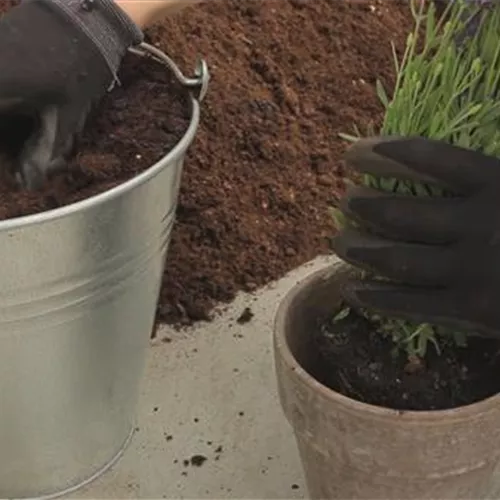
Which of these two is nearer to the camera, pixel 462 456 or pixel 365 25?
pixel 462 456

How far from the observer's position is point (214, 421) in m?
1.34

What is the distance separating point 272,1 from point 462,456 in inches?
34.7

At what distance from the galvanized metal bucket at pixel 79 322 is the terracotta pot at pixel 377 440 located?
163mm

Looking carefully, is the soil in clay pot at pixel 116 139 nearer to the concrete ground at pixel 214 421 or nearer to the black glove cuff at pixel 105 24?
the black glove cuff at pixel 105 24

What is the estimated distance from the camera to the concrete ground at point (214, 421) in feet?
4.15

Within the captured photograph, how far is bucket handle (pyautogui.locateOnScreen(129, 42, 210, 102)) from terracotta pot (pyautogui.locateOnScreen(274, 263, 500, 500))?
0.74ft

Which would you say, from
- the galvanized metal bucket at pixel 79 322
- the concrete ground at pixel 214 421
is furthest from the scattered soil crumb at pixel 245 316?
the galvanized metal bucket at pixel 79 322

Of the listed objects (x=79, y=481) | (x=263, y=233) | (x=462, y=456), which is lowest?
(x=79, y=481)

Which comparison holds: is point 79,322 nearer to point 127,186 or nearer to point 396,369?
point 127,186

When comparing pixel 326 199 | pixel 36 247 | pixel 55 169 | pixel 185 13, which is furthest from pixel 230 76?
pixel 36 247

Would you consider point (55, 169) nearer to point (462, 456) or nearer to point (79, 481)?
point (79, 481)

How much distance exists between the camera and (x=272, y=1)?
5.63ft

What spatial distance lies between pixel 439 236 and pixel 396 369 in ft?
0.52

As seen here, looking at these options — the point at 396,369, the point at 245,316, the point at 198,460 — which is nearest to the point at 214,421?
the point at 198,460
